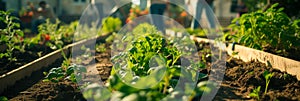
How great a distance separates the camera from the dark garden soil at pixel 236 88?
3.12m

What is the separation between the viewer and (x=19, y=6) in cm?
1730

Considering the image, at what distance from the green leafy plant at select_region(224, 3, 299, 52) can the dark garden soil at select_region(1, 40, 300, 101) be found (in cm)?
62

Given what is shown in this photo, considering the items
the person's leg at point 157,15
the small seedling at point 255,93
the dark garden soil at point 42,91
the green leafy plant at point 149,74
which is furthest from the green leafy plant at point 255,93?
the person's leg at point 157,15

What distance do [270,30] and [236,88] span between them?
1.49 metres

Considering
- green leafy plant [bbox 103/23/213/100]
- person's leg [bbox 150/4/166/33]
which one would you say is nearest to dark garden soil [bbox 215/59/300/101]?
green leafy plant [bbox 103/23/213/100]

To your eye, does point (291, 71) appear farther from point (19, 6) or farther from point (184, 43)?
point (19, 6)

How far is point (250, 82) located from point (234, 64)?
39.1 inches

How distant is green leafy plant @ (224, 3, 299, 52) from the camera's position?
4.46m

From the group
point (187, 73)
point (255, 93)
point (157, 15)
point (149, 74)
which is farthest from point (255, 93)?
point (157, 15)

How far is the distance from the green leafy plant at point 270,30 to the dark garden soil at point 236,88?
625 millimetres

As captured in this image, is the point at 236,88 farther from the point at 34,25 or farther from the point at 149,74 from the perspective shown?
the point at 34,25

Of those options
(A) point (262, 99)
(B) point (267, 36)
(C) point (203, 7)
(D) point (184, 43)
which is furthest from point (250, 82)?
(C) point (203, 7)

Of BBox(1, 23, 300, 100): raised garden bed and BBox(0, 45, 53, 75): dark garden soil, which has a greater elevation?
BBox(0, 45, 53, 75): dark garden soil

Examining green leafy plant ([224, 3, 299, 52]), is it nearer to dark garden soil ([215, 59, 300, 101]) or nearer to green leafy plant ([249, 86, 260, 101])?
dark garden soil ([215, 59, 300, 101])
